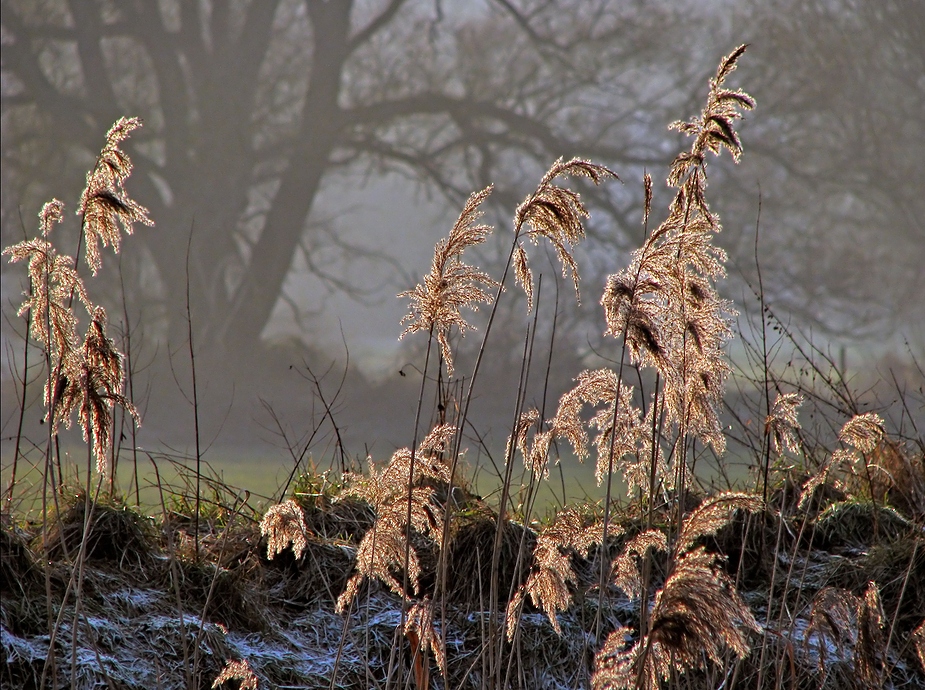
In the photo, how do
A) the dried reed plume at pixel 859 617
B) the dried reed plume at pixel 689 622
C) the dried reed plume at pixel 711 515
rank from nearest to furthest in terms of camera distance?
the dried reed plume at pixel 689 622 → the dried reed plume at pixel 711 515 → the dried reed plume at pixel 859 617

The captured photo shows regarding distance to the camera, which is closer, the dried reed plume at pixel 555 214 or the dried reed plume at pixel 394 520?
the dried reed plume at pixel 555 214

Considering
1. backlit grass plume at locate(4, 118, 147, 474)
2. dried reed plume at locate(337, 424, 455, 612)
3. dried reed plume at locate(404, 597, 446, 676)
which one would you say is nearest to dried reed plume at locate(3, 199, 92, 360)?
backlit grass plume at locate(4, 118, 147, 474)

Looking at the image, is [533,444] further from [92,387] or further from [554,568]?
[92,387]

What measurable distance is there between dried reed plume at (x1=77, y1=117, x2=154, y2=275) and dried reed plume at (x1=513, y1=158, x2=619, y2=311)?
0.74m

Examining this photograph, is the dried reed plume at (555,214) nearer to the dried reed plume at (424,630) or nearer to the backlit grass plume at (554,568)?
the backlit grass plume at (554,568)

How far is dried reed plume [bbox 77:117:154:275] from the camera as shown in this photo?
5.78 feet

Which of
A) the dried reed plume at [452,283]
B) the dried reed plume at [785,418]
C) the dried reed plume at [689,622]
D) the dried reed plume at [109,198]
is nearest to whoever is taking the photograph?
the dried reed plume at [689,622]

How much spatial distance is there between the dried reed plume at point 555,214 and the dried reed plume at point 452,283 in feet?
0.22

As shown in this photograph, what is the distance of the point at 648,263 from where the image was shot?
1542mm

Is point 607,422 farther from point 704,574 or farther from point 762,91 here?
point 762,91

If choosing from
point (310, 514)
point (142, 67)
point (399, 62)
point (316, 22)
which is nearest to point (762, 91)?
point (399, 62)

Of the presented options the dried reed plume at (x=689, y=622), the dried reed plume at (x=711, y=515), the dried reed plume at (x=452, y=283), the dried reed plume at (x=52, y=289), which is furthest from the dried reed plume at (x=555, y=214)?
the dried reed plume at (x=52, y=289)

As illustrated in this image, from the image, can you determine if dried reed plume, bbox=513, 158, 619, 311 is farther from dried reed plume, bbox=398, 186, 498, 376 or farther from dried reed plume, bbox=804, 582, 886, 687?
dried reed plume, bbox=804, 582, 886, 687

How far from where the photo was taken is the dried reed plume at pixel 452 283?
1630 millimetres
